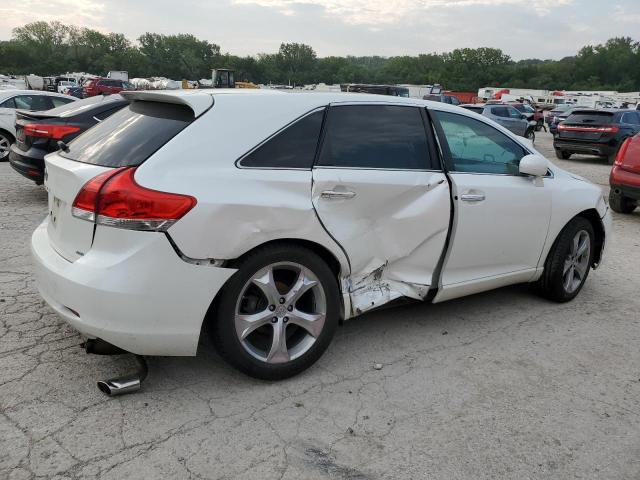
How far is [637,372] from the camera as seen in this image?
3523mm

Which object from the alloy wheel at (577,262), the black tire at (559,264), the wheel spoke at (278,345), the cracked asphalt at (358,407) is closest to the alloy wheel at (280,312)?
the wheel spoke at (278,345)

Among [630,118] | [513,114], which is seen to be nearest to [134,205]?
[630,118]

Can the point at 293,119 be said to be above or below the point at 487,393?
above

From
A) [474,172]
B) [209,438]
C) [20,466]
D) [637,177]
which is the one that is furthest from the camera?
[637,177]

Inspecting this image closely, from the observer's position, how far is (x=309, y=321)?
125 inches

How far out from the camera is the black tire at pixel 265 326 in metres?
2.86

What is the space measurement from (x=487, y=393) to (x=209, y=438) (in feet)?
5.17

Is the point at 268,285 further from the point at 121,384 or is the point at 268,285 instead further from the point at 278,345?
the point at 121,384

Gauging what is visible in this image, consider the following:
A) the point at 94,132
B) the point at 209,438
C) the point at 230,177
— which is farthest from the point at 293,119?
the point at 209,438

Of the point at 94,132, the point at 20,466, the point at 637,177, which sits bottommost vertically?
the point at 20,466

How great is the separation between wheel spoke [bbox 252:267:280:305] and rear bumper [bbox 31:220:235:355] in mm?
181

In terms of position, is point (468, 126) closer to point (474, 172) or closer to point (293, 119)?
point (474, 172)

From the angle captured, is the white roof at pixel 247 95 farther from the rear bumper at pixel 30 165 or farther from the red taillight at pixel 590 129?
the red taillight at pixel 590 129

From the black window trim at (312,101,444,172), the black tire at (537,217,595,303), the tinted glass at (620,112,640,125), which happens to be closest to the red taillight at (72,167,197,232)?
the black window trim at (312,101,444,172)
